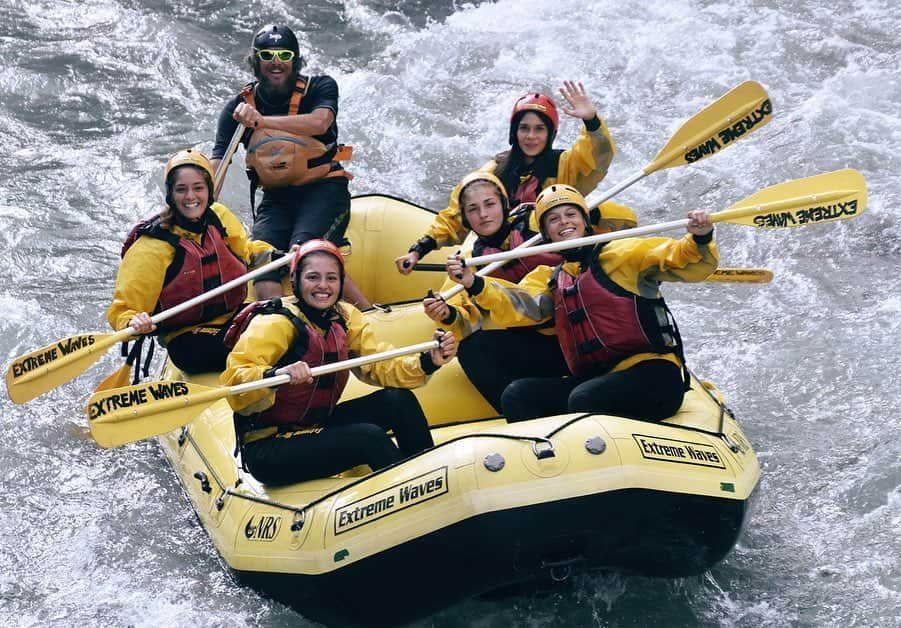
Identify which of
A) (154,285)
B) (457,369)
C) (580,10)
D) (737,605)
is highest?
(580,10)

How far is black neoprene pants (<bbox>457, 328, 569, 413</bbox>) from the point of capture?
16.1 feet

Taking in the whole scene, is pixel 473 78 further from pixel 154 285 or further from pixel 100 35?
pixel 154 285

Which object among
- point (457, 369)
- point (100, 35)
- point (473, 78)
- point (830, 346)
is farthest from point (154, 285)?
point (100, 35)

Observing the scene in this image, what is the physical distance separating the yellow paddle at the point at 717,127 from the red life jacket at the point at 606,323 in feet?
1.76

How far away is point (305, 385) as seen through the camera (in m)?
A: 4.38

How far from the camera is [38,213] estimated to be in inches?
336

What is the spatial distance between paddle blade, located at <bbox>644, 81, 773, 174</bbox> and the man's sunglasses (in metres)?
1.59

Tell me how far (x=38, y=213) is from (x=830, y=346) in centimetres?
517

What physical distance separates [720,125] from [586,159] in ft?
1.87

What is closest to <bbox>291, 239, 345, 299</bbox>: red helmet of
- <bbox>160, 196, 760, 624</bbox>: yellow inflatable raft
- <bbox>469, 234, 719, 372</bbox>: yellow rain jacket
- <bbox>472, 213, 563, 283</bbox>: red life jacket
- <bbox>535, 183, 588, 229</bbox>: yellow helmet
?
<bbox>469, 234, 719, 372</bbox>: yellow rain jacket

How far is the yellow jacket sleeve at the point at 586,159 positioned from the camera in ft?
17.7

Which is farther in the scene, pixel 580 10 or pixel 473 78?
pixel 580 10

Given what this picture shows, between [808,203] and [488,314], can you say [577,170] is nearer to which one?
[488,314]

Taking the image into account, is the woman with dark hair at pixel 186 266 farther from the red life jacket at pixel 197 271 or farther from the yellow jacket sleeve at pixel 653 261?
the yellow jacket sleeve at pixel 653 261
